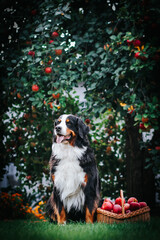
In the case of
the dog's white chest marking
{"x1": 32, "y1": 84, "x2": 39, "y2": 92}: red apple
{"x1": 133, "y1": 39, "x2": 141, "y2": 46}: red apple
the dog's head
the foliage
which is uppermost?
{"x1": 133, "y1": 39, "x2": 141, "y2": 46}: red apple

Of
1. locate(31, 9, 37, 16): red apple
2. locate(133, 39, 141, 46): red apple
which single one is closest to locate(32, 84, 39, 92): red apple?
locate(31, 9, 37, 16): red apple

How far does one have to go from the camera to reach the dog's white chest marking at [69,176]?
3.74 meters

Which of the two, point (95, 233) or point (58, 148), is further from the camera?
point (58, 148)

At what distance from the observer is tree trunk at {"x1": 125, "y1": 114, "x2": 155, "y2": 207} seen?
5.43 m

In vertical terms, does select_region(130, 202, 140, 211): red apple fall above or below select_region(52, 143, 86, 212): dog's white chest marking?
below

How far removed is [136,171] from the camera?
5.45 metres

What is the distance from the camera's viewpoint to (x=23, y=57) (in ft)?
13.9

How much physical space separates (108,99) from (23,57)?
4.43 feet

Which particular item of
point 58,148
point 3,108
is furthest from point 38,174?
point 58,148

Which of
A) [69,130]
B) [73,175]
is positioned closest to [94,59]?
[69,130]

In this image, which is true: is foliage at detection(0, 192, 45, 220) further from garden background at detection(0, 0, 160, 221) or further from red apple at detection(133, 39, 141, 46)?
red apple at detection(133, 39, 141, 46)

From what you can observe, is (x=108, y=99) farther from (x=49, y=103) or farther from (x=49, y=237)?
(x=49, y=237)

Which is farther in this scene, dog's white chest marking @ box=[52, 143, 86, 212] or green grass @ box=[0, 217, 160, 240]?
dog's white chest marking @ box=[52, 143, 86, 212]

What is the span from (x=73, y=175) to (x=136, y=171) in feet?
6.73
